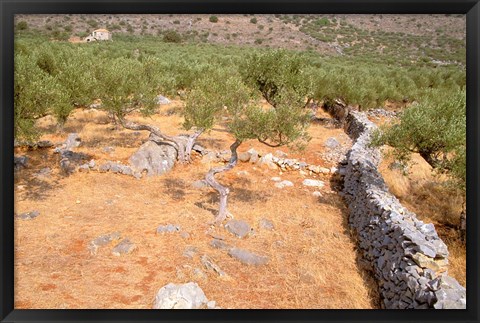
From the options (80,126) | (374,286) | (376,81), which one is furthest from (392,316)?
(376,81)

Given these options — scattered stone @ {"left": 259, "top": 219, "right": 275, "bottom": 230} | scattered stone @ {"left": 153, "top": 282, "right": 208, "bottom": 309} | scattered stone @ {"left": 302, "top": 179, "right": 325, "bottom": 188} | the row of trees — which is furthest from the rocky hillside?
scattered stone @ {"left": 153, "top": 282, "right": 208, "bottom": 309}

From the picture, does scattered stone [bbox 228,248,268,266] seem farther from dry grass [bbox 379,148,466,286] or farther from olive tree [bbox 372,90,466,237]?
olive tree [bbox 372,90,466,237]

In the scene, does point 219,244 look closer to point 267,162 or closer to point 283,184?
point 283,184

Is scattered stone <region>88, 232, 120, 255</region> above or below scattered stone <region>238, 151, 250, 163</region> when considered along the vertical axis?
above

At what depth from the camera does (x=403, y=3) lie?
5703 millimetres

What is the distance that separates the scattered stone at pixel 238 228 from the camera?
1209 cm

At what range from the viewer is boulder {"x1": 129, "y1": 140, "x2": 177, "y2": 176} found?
17844mm

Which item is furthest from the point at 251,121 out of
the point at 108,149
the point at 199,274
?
the point at 108,149

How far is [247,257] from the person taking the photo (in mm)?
10539

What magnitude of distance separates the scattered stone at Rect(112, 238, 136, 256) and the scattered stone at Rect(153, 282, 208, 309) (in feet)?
11.1

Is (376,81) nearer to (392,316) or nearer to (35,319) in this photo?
(392,316)

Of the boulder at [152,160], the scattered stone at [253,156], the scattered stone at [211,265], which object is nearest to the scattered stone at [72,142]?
the boulder at [152,160]

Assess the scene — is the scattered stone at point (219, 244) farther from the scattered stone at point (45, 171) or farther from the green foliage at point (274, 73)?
the green foliage at point (274, 73)

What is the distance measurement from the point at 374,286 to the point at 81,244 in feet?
30.1
